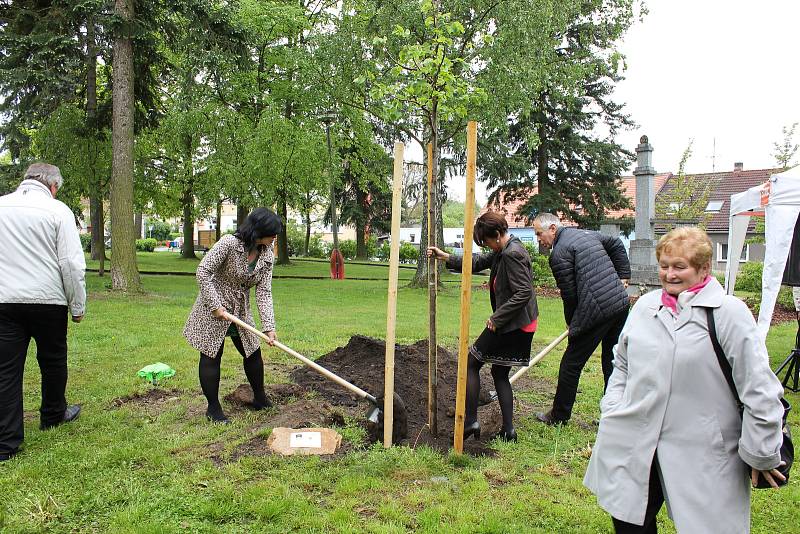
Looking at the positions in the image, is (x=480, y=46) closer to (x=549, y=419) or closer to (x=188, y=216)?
(x=549, y=419)

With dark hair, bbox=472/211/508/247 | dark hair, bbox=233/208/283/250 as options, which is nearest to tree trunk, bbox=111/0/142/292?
dark hair, bbox=233/208/283/250

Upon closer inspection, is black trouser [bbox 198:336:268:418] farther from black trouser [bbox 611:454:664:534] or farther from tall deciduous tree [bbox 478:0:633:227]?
tall deciduous tree [bbox 478:0:633:227]

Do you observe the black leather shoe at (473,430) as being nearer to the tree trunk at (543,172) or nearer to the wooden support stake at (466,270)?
the wooden support stake at (466,270)

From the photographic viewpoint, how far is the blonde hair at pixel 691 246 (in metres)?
2.13

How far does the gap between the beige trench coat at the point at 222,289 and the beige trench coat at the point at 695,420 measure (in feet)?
10.4

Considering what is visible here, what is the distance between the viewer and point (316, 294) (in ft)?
52.4

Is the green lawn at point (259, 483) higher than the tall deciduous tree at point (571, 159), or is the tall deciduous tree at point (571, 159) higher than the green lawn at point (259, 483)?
the tall deciduous tree at point (571, 159)

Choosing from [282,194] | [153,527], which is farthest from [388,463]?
[282,194]

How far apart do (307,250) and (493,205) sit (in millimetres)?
16948

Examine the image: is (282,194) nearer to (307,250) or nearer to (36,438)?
(36,438)

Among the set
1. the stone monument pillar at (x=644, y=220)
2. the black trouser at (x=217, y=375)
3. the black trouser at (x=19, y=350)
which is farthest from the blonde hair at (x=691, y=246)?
the stone monument pillar at (x=644, y=220)

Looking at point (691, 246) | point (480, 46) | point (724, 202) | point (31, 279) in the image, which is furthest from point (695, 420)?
point (724, 202)

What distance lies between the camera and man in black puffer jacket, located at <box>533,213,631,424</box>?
4688 mm

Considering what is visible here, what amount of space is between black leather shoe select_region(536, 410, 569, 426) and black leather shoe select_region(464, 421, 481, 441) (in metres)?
0.79
